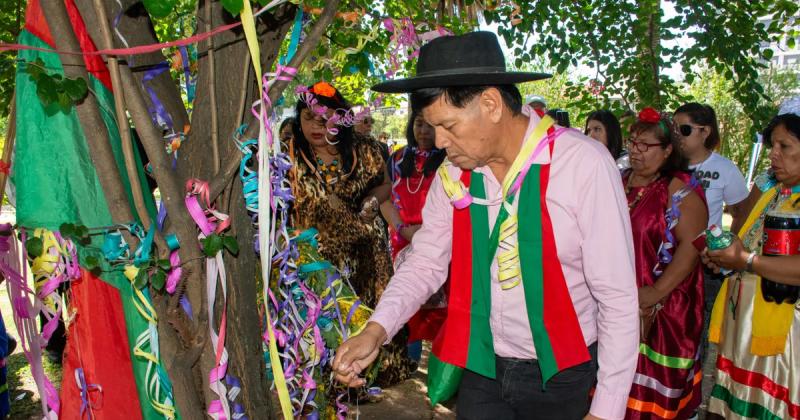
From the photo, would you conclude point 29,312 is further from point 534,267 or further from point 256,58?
point 534,267

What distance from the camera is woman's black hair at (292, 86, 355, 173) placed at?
390 cm

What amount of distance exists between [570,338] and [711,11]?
3.12 meters

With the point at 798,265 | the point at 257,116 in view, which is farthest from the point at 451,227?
Result: the point at 798,265

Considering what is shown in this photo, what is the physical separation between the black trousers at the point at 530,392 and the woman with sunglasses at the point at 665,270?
146 cm

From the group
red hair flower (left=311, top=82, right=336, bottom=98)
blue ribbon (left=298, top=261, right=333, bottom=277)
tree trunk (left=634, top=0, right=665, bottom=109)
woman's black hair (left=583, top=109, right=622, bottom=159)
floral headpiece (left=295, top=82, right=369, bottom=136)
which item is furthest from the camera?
woman's black hair (left=583, top=109, right=622, bottom=159)

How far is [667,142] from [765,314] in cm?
99

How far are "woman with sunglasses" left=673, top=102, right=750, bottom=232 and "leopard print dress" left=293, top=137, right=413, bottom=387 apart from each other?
2.09m

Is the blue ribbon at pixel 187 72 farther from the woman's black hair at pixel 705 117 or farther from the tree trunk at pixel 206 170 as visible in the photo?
the woman's black hair at pixel 705 117

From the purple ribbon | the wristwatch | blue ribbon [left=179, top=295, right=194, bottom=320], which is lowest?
the wristwatch

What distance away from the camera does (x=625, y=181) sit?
12.0 ft

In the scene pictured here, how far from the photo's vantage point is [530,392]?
207 centimetres

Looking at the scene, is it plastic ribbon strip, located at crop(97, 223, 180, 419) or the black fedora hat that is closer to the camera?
plastic ribbon strip, located at crop(97, 223, 180, 419)

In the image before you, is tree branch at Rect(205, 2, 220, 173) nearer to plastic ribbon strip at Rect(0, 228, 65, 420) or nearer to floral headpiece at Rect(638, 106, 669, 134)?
plastic ribbon strip at Rect(0, 228, 65, 420)

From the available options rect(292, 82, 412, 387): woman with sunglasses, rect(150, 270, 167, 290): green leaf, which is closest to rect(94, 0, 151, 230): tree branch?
rect(150, 270, 167, 290): green leaf
